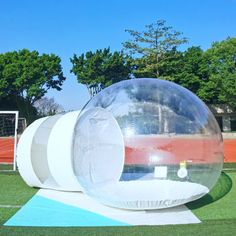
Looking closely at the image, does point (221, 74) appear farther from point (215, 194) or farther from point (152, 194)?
point (152, 194)

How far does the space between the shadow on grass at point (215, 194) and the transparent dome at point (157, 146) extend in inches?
21.4

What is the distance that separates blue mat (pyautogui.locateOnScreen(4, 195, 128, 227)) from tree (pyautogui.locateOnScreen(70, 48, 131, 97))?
1846 inches

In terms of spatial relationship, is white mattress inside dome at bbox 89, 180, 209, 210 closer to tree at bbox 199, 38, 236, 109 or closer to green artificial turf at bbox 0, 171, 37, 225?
green artificial turf at bbox 0, 171, 37, 225

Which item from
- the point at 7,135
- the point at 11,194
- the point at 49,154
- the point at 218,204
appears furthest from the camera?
the point at 7,135

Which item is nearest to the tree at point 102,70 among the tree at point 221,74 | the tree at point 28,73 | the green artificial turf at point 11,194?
the tree at point 28,73

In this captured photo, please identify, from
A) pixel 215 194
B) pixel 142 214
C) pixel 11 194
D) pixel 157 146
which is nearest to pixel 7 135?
pixel 11 194

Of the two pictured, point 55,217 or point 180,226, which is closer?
point 180,226

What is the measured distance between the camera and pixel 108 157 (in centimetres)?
962

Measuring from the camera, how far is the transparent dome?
763cm

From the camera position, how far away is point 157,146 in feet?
25.2

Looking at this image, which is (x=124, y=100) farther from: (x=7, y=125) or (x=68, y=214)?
(x=7, y=125)

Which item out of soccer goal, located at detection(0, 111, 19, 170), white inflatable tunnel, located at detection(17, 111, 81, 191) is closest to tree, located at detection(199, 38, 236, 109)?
soccer goal, located at detection(0, 111, 19, 170)

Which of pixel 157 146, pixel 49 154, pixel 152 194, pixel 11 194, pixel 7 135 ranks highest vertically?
pixel 157 146

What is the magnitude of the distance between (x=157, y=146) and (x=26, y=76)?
152 ft
